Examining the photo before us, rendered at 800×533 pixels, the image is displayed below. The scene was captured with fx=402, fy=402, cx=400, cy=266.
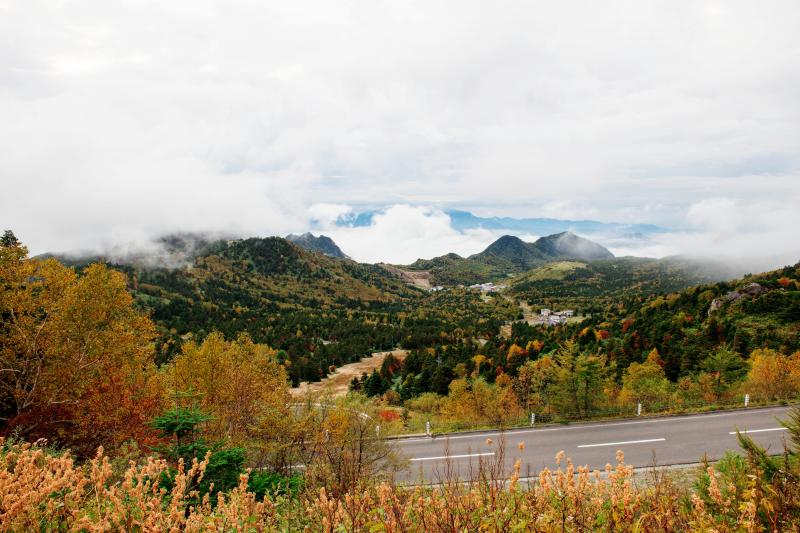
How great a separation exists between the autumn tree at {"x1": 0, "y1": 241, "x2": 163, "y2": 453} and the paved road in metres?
14.6

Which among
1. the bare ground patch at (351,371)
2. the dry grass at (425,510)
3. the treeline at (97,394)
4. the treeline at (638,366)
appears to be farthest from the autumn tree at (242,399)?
the bare ground patch at (351,371)

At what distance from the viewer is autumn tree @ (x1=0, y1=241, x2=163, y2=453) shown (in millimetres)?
18484

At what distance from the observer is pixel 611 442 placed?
824 inches

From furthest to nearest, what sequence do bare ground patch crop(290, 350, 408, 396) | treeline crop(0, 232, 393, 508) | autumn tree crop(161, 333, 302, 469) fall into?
bare ground patch crop(290, 350, 408, 396) < autumn tree crop(161, 333, 302, 469) < treeline crop(0, 232, 393, 508)

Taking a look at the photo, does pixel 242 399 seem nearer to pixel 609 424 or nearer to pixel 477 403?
pixel 609 424

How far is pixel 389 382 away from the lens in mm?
94438

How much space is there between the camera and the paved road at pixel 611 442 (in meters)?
18.7

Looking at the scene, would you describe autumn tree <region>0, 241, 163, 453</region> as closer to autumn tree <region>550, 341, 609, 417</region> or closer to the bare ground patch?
autumn tree <region>550, 341, 609, 417</region>

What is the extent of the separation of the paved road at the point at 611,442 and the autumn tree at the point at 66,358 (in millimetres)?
14610

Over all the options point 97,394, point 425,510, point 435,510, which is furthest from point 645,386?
point 435,510

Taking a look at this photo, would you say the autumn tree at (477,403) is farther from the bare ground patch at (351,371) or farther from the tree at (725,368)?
the bare ground patch at (351,371)

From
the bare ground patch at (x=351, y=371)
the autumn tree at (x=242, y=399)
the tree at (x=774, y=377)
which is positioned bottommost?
the bare ground patch at (x=351, y=371)

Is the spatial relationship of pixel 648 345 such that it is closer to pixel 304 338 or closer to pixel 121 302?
pixel 121 302

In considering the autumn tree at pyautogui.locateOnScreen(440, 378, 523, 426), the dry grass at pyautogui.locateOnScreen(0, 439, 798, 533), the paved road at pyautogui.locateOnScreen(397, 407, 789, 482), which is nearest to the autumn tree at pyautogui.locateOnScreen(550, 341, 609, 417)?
the paved road at pyautogui.locateOnScreen(397, 407, 789, 482)
